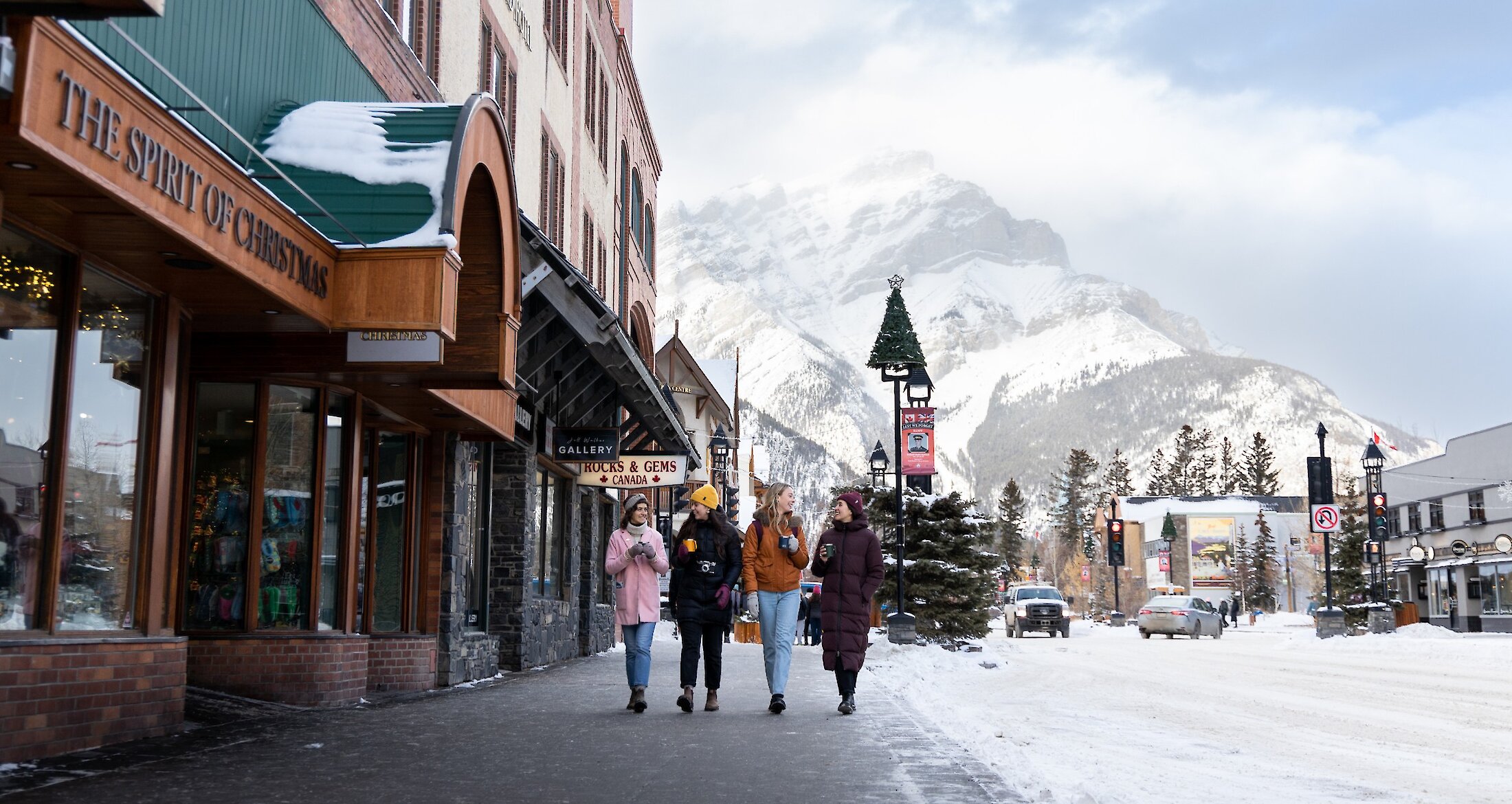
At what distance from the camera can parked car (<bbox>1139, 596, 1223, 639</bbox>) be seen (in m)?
47.7

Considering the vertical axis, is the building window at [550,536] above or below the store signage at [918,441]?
below

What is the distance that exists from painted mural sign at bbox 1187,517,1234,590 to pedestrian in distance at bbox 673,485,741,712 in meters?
124

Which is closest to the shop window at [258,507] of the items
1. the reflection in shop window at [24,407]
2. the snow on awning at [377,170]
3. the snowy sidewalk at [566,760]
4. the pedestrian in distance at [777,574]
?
the snowy sidewalk at [566,760]

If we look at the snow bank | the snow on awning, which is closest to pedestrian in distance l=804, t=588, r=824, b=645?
the snow bank

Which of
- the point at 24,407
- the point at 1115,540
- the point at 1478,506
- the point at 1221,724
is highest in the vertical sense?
the point at 1478,506

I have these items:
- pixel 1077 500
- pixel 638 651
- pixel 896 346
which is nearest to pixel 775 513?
pixel 638 651

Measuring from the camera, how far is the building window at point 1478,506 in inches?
2404

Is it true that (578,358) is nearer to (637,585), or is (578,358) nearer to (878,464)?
(637,585)

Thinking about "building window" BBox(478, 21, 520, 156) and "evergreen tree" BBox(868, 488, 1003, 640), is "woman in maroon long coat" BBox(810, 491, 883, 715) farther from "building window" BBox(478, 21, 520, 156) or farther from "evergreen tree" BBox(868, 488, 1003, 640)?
"evergreen tree" BBox(868, 488, 1003, 640)

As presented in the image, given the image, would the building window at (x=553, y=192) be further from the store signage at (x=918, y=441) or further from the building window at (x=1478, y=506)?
the building window at (x=1478, y=506)

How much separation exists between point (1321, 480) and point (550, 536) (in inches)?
1099

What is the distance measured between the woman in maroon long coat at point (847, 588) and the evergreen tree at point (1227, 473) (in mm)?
144735

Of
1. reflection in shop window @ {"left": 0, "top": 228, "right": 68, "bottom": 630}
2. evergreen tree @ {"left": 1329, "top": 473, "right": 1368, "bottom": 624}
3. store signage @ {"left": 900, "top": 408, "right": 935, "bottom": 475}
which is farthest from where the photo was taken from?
evergreen tree @ {"left": 1329, "top": 473, "right": 1368, "bottom": 624}

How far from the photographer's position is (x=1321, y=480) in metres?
42.3
